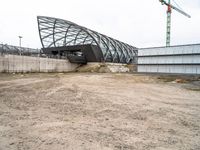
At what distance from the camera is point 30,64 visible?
28.8 meters

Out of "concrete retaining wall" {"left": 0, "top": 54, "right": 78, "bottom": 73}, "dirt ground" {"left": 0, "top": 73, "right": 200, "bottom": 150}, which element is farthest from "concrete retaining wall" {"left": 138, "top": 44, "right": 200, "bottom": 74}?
"dirt ground" {"left": 0, "top": 73, "right": 200, "bottom": 150}

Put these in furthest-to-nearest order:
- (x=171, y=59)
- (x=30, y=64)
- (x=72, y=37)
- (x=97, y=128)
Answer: (x=72, y=37)
(x=30, y=64)
(x=171, y=59)
(x=97, y=128)

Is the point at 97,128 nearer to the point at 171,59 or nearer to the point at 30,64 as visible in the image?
the point at 171,59

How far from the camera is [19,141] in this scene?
3936 millimetres

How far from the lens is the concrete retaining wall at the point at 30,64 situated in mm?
24816

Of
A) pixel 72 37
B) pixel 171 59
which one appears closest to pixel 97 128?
pixel 171 59

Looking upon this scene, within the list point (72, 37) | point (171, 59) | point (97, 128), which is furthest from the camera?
point (72, 37)

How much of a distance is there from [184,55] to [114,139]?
24.2 meters

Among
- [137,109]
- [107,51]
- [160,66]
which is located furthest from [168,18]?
[137,109]

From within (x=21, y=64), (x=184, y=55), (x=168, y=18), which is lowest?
(x=21, y=64)

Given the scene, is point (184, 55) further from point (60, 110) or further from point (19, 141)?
point (19, 141)

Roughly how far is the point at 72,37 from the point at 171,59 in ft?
105

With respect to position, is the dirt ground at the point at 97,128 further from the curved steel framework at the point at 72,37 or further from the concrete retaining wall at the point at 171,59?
the curved steel framework at the point at 72,37

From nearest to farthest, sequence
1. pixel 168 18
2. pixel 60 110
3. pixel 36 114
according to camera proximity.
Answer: pixel 36 114
pixel 60 110
pixel 168 18
